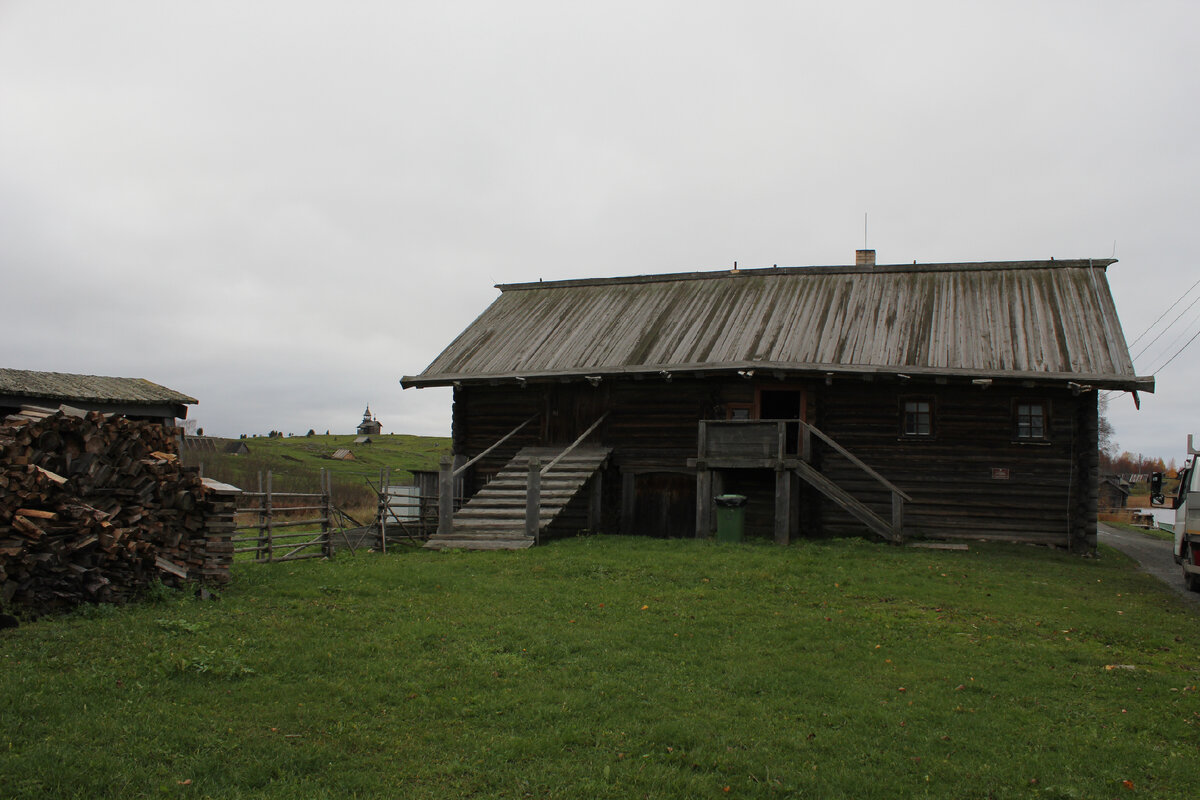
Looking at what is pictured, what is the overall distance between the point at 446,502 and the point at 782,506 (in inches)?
270

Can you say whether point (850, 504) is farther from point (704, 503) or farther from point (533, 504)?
point (533, 504)

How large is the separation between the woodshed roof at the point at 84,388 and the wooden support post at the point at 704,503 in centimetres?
1169

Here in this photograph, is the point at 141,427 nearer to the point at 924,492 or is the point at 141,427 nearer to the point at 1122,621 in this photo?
the point at 1122,621

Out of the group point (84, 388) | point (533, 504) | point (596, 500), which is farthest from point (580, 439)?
point (84, 388)

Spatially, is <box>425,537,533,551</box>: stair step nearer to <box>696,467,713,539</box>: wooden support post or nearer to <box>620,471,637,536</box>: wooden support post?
<box>696,467,713,539</box>: wooden support post

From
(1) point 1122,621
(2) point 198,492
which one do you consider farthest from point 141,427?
(1) point 1122,621

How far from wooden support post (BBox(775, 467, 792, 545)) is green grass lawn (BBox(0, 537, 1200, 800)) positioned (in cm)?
496

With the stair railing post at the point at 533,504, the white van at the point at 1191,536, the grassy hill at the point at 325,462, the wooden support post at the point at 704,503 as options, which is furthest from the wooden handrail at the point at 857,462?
the grassy hill at the point at 325,462

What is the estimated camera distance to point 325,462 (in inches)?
2228

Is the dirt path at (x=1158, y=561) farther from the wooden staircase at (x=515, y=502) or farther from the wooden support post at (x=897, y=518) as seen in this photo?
the wooden staircase at (x=515, y=502)

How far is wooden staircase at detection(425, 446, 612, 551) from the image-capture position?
53.2ft

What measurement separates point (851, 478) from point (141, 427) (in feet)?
47.7

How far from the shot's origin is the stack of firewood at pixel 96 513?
890 cm

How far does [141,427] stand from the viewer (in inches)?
417
